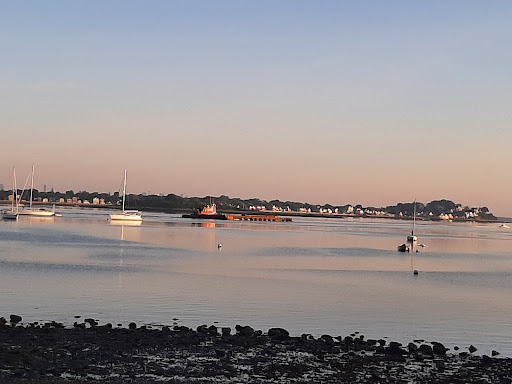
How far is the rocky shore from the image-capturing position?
1364 centimetres

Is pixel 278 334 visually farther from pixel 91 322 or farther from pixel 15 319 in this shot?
pixel 15 319

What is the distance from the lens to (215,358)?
51.1 ft

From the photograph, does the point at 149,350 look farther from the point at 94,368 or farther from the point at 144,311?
the point at 144,311

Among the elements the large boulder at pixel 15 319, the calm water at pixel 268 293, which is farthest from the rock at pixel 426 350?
the large boulder at pixel 15 319

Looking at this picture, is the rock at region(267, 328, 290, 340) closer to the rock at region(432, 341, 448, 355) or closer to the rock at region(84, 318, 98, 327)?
the rock at region(432, 341, 448, 355)

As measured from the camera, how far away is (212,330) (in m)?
18.7

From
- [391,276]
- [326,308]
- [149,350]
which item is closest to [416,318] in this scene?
[326,308]

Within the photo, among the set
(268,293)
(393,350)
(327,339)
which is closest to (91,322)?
(327,339)

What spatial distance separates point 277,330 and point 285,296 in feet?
30.3

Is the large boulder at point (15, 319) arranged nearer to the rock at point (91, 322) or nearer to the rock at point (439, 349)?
the rock at point (91, 322)

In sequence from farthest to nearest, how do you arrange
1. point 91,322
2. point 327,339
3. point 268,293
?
point 268,293 → point 91,322 → point 327,339

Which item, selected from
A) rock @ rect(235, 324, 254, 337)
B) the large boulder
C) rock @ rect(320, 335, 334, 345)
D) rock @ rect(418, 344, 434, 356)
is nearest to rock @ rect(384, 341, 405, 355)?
rock @ rect(418, 344, 434, 356)

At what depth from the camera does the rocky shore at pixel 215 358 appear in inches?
537

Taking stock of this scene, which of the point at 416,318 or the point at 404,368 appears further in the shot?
the point at 416,318
